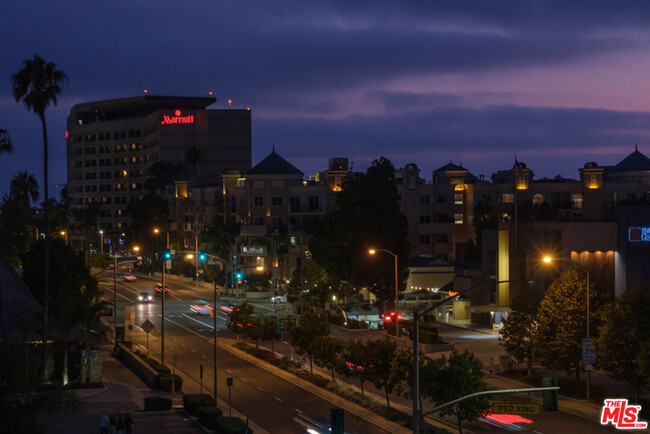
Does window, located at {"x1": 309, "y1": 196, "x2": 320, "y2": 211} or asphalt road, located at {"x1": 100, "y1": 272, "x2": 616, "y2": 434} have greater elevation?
window, located at {"x1": 309, "y1": 196, "x2": 320, "y2": 211}

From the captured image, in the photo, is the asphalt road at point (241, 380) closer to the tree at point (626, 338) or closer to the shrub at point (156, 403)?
the shrub at point (156, 403)

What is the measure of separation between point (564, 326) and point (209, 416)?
836 inches

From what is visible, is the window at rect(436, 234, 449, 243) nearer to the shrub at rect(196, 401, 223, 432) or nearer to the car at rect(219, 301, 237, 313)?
the car at rect(219, 301, 237, 313)

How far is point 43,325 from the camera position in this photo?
50531 millimetres

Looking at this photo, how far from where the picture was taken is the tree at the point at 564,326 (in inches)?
1934

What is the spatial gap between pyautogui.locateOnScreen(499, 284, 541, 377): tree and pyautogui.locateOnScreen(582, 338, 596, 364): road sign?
7361mm

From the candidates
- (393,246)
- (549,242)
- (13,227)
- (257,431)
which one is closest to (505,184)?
(393,246)

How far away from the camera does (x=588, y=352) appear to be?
149ft

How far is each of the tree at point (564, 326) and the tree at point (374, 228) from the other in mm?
28911

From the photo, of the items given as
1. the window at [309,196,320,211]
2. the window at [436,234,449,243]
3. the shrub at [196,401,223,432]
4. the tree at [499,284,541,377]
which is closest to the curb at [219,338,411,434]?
the shrub at [196,401,223,432]

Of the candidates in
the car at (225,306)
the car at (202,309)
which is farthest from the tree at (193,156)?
the car at (202,309)

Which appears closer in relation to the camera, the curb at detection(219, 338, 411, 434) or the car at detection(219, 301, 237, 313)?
the curb at detection(219, 338, 411, 434)

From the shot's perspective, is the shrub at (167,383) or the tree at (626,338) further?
the shrub at (167,383)

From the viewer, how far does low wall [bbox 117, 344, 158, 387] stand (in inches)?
2169
